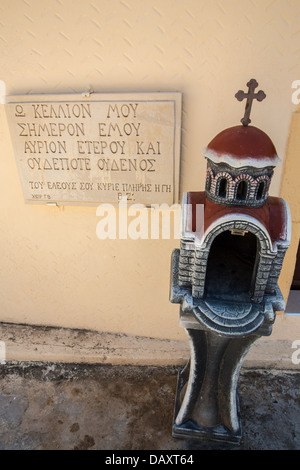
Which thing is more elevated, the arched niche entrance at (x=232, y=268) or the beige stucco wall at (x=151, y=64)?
the beige stucco wall at (x=151, y=64)

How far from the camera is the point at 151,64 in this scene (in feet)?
9.47

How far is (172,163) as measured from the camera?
3.11 meters

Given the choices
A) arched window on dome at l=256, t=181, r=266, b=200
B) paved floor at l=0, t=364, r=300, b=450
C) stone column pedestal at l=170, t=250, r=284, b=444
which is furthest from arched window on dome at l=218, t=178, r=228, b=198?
paved floor at l=0, t=364, r=300, b=450

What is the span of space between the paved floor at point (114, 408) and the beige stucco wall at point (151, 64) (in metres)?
1.17

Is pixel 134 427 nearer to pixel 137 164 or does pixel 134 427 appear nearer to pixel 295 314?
pixel 295 314

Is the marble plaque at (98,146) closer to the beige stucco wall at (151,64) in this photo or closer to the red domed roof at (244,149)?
the beige stucco wall at (151,64)

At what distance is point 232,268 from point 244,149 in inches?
38.6

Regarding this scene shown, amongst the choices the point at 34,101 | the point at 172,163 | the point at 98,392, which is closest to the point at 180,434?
the point at 98,392

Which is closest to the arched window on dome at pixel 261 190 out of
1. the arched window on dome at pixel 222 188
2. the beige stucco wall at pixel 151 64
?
the arched window on dome at pixel 222 188

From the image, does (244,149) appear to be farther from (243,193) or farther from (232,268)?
(232,268)

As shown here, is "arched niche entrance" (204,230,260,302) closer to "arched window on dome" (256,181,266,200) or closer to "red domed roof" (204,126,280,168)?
"arched window on dome" (256,181,266,200)

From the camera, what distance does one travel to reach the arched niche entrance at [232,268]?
2498mm

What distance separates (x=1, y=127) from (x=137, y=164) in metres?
1.38

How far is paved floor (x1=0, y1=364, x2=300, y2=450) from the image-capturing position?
3.16m
